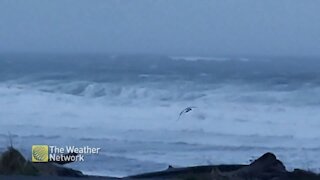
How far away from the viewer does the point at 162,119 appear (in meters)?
24.4

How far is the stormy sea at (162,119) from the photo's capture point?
1652 centimetres

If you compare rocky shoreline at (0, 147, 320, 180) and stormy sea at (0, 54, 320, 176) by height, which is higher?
stormy sea at (0, 54, 320, 176)

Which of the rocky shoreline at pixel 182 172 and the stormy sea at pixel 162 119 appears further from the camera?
the stormy sea at pixel 162 119

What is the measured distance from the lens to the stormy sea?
54.2ft

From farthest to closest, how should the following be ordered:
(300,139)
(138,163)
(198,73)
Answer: (198,73)
(300,139)
(138,163)

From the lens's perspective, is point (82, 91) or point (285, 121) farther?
point (82, 91)

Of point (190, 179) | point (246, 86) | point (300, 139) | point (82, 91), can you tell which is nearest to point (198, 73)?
point (246, 86)

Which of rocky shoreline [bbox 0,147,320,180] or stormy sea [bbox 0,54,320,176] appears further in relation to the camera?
stormy sea [bbox 0,54,320,176]

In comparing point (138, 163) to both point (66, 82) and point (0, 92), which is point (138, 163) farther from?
point (66, 82)

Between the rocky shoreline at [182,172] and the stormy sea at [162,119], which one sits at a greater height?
the stormy sea at [162,119]

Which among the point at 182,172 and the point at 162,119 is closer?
the point at 182,172

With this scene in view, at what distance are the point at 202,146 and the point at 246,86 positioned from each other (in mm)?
19814

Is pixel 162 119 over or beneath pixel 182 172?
over

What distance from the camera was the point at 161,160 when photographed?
15555 mm
